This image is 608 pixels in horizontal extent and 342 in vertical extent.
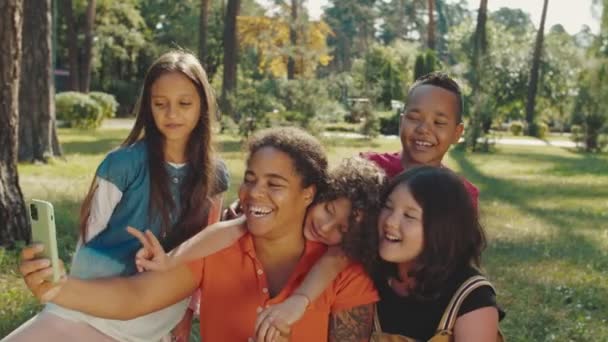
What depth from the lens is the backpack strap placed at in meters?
2.50

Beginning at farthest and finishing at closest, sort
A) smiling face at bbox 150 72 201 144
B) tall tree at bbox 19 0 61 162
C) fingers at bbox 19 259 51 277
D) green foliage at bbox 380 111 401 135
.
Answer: green foliage at bbox 380 111 401 135
tall tree at bbox 19 0 61 162
smiling face at bbox 150 72 201 144
fingers at bbox 19 259 51 277

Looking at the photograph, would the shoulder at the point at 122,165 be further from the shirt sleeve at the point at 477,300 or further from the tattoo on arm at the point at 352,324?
the shirt sleeve at the point at 477,300

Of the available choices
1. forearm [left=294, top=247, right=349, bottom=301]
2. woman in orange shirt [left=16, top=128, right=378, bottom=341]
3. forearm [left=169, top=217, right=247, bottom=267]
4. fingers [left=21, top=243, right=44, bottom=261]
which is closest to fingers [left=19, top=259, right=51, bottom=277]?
fingers [left=21, top=243, right=44, bottom=261]

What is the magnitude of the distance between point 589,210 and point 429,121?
29.9 feet

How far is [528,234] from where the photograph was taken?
932 cm

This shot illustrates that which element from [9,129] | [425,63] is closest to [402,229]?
[9,129]

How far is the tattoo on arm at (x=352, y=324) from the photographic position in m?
2.68

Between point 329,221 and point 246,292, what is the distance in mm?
358

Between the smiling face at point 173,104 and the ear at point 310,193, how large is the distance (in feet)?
2.41

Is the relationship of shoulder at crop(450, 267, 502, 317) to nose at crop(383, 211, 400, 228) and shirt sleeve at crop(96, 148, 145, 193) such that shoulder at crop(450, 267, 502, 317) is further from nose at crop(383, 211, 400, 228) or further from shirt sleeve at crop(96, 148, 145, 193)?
shirt sleeve at crop(96, 148, 145, 193)

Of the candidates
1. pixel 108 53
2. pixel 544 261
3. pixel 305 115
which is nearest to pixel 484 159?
pixel 305 115

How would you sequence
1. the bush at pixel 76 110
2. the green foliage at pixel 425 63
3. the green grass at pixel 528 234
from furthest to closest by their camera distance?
1. the green foliage at pixel 425 63
2. the bush at pixel 76 110
3. the green grass at pixel 528 234

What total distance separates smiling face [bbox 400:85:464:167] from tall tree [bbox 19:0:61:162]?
10049mm

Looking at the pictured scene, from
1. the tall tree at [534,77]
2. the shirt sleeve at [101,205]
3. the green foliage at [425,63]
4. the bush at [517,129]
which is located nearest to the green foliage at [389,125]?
the green foliage at [425,63]
